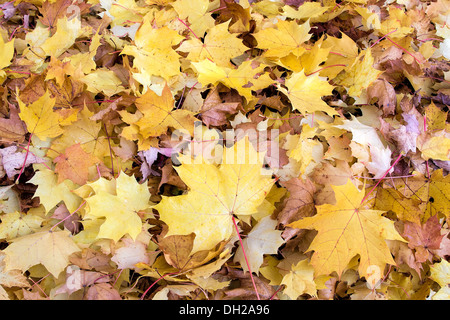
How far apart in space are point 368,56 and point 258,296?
901 mm

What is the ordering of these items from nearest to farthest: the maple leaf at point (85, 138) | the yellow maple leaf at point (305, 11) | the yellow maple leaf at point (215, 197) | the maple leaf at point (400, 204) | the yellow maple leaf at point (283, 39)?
1. the yellow maple leaf at point (215, 197)
2. the maple leaf at point (400, 204)
3. the maple leaf at point (85, 138)
4. the yellow maple leaf at point (283, 39)
5. the yellow maple leaf at point (305, 11)

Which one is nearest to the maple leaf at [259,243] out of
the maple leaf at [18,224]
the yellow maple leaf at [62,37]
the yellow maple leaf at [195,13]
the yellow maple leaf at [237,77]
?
the yellow maple leaf at [237,77]

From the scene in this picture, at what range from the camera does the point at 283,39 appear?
1220mm

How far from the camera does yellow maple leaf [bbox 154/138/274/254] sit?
886 mm

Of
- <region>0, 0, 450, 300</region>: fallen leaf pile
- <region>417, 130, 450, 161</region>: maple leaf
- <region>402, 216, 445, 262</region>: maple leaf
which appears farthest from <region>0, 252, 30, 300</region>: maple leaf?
<region>417, 130, 450, 161</region>: maple leaf

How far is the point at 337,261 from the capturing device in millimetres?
902

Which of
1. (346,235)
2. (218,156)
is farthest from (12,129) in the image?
(346,235)

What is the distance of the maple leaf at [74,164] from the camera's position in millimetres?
1031

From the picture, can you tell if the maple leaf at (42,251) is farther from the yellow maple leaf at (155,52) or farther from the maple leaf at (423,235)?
the maple leaf at (423,235)

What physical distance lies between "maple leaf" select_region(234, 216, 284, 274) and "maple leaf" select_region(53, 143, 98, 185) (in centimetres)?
54

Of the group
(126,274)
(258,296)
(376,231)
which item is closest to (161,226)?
(126,274)

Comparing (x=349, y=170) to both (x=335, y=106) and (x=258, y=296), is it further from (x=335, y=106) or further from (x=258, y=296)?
(x=258, y=296)

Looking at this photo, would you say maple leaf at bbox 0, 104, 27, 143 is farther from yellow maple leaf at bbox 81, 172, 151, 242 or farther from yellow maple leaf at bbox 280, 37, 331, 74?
yellow maple leaf at bbox 280, 37, 331, 74

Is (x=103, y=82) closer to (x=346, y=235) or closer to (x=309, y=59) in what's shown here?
(x=309, y=59)
